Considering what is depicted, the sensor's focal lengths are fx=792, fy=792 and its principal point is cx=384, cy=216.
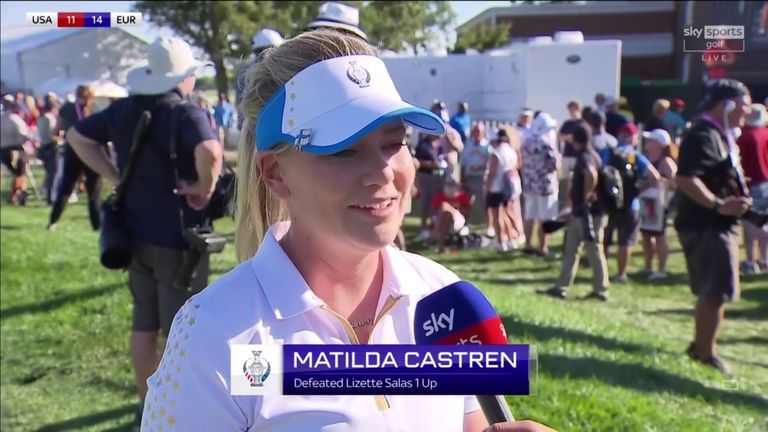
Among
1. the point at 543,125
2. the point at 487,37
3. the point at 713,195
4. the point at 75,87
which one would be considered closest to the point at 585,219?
the point at 543,125

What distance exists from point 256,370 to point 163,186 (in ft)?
9.69

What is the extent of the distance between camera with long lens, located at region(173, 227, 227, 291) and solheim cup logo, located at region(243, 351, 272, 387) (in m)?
2.79

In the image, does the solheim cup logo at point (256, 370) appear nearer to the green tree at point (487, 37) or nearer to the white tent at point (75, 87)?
the white tent at point (75, 87)

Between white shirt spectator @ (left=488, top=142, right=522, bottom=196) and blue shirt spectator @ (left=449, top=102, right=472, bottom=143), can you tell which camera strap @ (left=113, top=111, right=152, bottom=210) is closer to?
white shirt spectator @ (left=488, top=142, right=522, bottom=196)

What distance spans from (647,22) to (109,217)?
68.3 feet

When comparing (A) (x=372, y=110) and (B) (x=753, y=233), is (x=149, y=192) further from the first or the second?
(B) (x=753, y=233)

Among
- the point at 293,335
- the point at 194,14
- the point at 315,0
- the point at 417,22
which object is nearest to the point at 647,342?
the point at 293,335

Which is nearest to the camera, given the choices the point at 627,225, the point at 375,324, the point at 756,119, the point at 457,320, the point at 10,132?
the point at 457,320

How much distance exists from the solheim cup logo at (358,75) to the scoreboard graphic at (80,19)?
3.02 feet

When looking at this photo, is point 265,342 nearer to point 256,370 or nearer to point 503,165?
point 256,370

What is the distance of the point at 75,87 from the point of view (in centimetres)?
1311

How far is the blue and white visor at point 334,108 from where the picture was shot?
4.37ft

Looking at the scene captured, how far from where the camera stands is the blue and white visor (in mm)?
1333

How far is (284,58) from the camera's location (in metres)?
1.52
